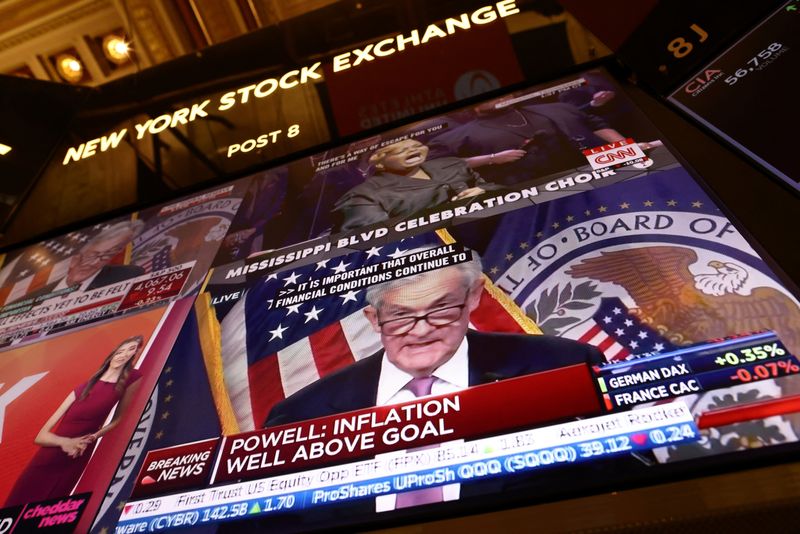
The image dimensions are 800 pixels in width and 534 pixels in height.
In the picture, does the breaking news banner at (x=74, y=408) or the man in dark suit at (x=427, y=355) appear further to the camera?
the breaking news banner at (x=74, y=408)

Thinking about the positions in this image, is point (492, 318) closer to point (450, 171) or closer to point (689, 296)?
point (689, 296)

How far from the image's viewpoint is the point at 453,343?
192cm

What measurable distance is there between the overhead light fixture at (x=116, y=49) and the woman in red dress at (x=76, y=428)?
493 cm

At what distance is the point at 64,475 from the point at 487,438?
1407 millimetres

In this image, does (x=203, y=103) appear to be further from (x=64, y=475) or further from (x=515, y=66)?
(x=64, y=475)

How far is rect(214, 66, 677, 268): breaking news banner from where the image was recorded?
248 centimetres

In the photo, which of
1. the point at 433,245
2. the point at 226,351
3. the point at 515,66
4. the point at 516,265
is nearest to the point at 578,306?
the point at 516,265

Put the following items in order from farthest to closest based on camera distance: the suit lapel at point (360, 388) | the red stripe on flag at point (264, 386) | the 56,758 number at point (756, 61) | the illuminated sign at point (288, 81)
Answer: the illuminated sign at point (288, 81)
the 56,758 number at point (756, 61)
the red stripe on flag at point (264, 386)
the suit lapel at point (360, 388)

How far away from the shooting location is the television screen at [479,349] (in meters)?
1.48

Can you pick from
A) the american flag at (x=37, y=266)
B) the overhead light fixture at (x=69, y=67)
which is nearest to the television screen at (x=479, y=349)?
the american flag at (x=37, y=266)

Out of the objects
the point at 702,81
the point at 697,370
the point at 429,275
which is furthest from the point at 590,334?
the point at 702,81

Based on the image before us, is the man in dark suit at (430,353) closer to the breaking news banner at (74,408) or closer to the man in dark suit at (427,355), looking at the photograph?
the man in dark suit at (427,355)

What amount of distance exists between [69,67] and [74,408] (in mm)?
5471

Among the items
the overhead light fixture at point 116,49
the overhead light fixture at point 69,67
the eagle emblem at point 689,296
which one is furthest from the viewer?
the overhead light fixture at point 69,67
